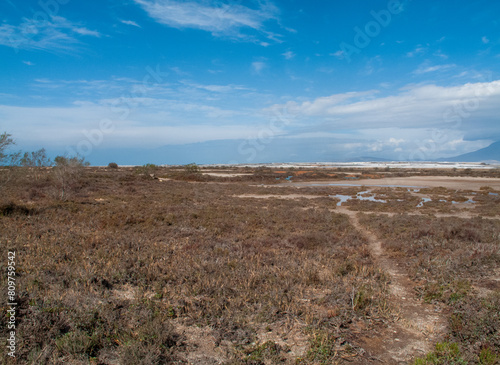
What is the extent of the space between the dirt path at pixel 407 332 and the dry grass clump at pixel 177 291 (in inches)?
14.9

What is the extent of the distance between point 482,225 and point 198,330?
1716cm

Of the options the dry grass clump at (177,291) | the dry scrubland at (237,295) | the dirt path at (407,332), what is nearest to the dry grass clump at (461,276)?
the dry scrubland at (237,295)

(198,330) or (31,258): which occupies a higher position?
(31,258)

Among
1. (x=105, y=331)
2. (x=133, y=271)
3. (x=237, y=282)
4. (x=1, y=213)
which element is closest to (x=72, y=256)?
(x=133, y=271)

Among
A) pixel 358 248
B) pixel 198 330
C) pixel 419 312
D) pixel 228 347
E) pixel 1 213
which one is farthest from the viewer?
pixel 1 213

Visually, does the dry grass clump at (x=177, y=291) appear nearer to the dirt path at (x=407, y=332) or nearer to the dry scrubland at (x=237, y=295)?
the dry scrubland at (x=237, y=295)

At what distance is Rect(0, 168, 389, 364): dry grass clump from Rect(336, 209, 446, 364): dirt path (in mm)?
379

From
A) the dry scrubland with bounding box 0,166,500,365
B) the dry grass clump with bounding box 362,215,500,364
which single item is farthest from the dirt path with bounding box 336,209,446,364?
the dry grass clump with bounding box 362,215,500,364

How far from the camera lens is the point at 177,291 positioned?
22.9 ft

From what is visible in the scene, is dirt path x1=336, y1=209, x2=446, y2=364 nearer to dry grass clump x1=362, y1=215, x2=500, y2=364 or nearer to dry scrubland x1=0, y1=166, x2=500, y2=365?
dry scrubland x1=0, y1=166, x2=500, y2=365

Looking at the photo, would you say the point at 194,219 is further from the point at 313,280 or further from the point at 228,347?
the point at 228,347

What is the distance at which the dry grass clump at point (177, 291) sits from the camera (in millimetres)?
4746

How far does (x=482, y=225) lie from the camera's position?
1545cm

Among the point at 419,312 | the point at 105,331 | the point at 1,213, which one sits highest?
the point at 1,213
